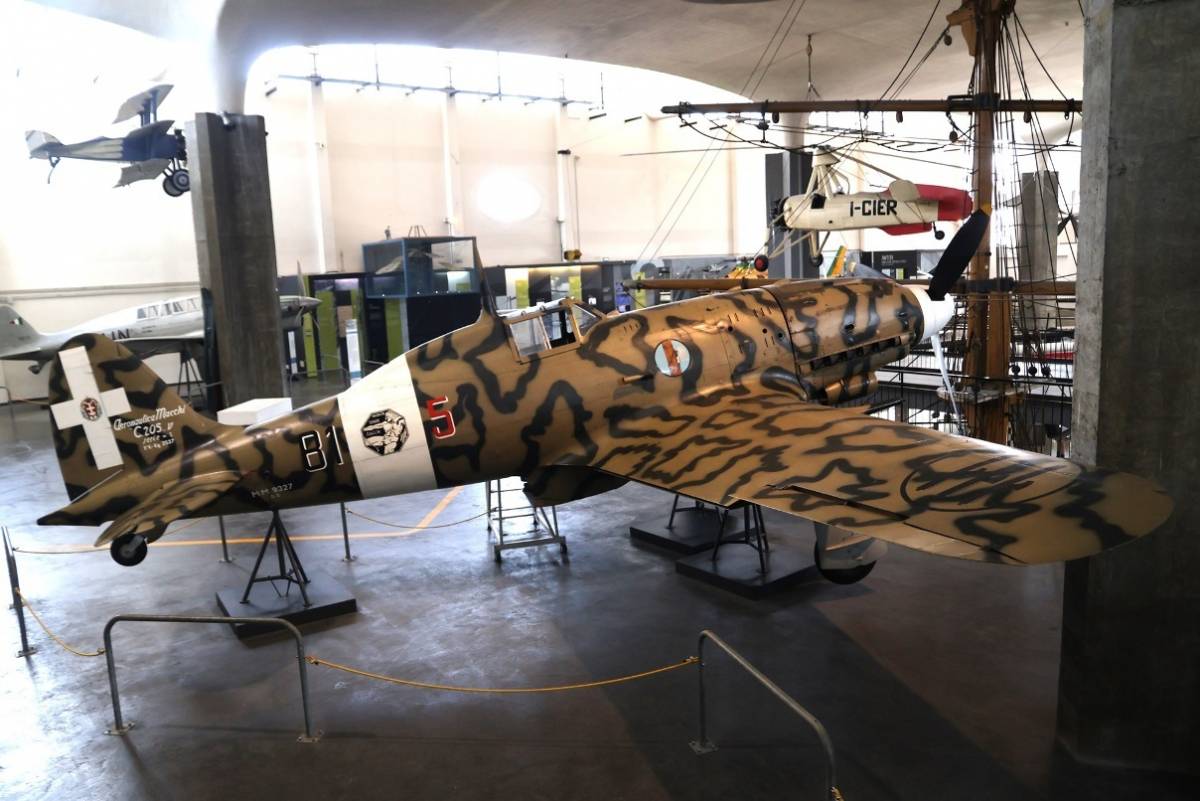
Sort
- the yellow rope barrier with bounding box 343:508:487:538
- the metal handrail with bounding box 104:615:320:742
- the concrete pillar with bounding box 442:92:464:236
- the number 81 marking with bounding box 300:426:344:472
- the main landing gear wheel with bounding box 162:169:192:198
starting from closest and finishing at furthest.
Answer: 1. the metal handrail with bounding box 104:615:320:742
2. the number 81 marking with bounding box 300:426:344:472
3. the yellow rope barrier with bounding box 343:508:487:538
4. the main landing gear wheel with bounding box 162:169:192:198
5. the concrete pillar with bounding box 442:92:464:236

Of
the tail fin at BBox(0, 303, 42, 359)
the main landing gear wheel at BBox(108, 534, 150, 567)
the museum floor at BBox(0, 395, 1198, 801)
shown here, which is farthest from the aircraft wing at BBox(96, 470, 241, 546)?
the tail fin at BBox(0, 303, 42, 359)

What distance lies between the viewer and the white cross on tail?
668 cm

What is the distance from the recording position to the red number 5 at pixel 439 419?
7176mm

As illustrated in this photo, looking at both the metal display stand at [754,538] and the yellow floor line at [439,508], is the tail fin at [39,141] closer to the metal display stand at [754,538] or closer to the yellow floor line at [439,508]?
the yellow floor line at [439,508]

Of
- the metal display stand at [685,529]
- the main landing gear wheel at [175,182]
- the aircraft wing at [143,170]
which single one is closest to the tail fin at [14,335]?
the aircraft wing at [143,170]

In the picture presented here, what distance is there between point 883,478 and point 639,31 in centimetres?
1614

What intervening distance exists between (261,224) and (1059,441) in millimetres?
14151

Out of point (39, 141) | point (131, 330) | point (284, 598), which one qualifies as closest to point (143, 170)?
point (39, 141)

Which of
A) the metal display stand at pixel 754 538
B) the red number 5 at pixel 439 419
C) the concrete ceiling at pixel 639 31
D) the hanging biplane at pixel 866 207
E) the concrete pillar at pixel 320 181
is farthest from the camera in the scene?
the concrete pillar at pixel 320 181

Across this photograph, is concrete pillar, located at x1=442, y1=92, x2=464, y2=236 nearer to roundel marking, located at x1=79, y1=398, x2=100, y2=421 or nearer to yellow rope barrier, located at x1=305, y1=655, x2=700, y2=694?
roundel marking, located at x1=79, y1=398, x2=100, y2=421

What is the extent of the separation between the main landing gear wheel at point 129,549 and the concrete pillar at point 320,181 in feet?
67.5

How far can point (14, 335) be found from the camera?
64.6 ft

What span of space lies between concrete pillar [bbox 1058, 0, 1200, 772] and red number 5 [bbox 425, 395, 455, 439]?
185 inches

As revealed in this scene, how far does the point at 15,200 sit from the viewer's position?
69.5 feet
